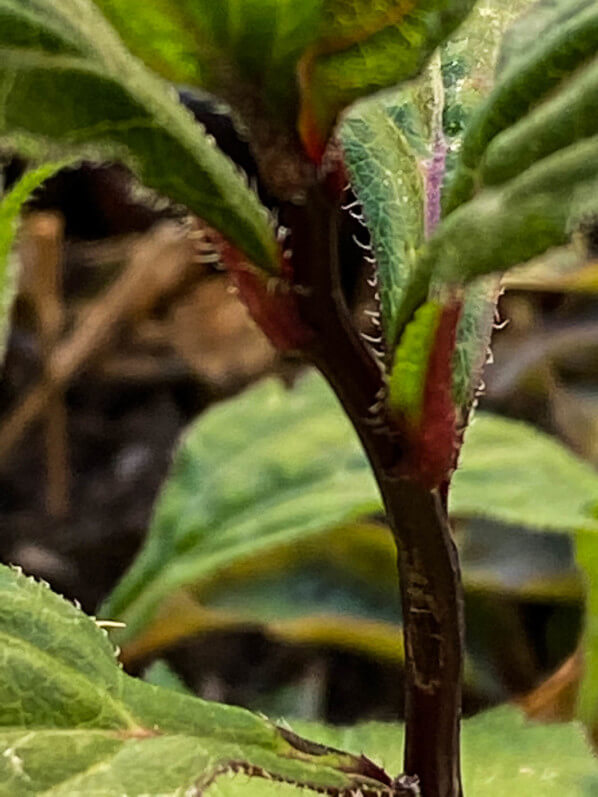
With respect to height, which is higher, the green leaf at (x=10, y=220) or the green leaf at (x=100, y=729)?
the green leaf at (x=10, y=220)

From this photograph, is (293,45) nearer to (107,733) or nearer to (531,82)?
(531,82)

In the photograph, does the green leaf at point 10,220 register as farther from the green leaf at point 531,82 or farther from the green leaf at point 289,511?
the green leaf at point 289,511

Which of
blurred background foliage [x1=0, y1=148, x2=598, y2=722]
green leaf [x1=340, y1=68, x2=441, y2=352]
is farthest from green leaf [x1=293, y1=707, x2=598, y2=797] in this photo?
green leaf [x1=340, y1=68, x2=441, y2=352]

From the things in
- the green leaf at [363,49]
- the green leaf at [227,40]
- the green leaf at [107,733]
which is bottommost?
the green leaf at [107,733]

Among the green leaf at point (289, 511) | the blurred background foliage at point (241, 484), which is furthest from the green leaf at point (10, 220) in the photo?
the green leaf at point (289, 511)

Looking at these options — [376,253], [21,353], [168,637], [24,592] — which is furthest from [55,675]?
[21,353]

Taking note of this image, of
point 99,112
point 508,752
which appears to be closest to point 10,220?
point 99,112

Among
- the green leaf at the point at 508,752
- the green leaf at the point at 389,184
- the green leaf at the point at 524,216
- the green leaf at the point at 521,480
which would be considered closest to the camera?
the green leaf at the point at 524,216

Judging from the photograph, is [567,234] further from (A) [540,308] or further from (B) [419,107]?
(A) [540,308]
